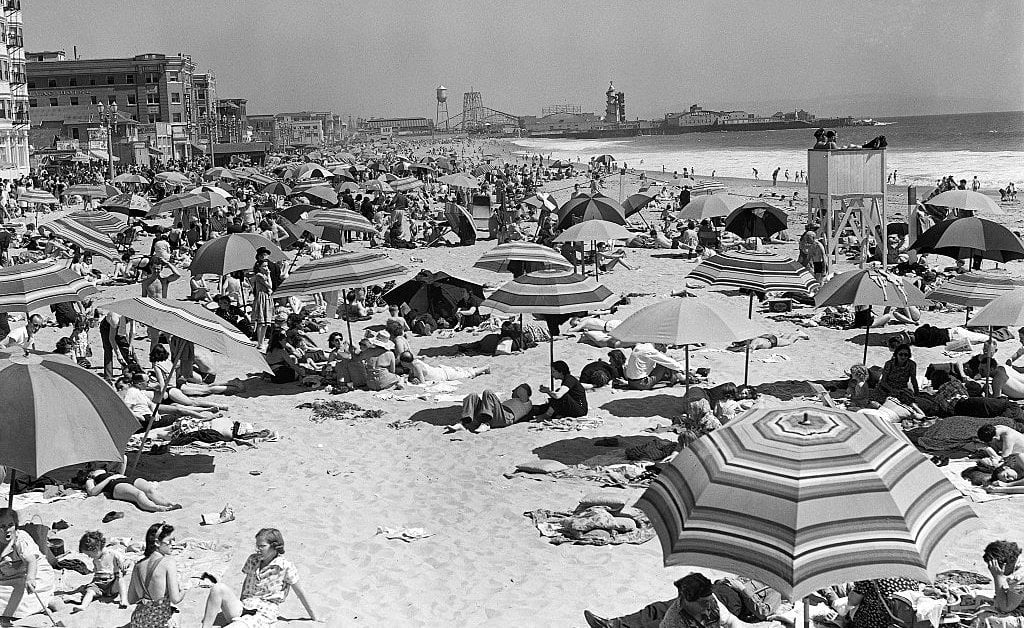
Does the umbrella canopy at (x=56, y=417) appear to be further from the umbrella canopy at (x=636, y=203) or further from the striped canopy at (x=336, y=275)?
the umbrella canopy at (x=636, y=203)

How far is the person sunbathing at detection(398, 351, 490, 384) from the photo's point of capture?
37.6 feet

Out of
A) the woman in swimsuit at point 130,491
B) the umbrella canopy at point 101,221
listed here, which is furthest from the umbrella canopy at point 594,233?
the woman in swimsuit at point 130,491

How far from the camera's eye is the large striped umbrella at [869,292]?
1023 cm

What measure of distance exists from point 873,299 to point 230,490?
5.97 meters

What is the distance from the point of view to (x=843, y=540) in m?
4.30

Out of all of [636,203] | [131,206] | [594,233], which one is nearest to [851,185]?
[594,233]

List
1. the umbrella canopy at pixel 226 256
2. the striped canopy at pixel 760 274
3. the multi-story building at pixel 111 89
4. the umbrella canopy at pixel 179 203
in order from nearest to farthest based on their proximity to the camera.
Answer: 1. the striped canopy at pixel 760 274
2. the umbrella canopy at pixel 226 256
3. the umbrella canopy at pixel 179 203
4. the multi-story building at pixel 111 89

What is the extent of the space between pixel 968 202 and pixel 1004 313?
10116 millimetres

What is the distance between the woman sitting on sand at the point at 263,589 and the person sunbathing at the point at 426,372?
5.54 m

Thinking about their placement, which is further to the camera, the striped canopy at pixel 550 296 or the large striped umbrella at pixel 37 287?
the large striped umbrella at pixel 37 287

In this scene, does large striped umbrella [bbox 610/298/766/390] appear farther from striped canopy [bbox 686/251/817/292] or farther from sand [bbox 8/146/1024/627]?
striped canopy [bbox 686/251/817/292]

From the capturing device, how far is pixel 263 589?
586 cm

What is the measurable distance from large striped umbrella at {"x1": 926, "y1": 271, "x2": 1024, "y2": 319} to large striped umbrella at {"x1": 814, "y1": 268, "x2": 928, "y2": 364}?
25 centimetres

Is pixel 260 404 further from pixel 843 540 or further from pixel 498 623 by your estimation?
pixel 843 540
